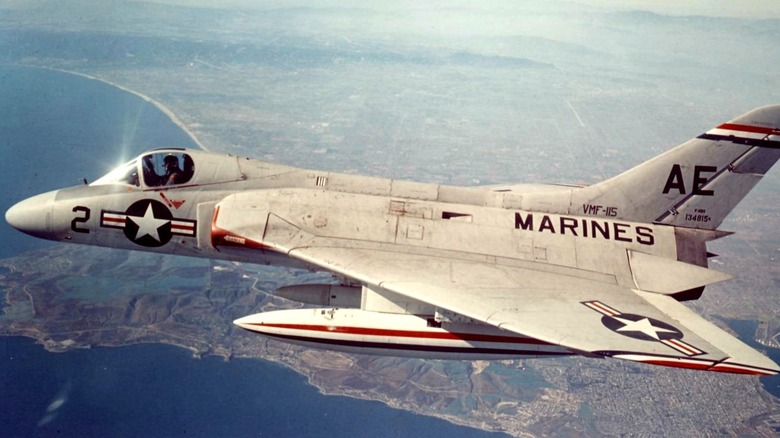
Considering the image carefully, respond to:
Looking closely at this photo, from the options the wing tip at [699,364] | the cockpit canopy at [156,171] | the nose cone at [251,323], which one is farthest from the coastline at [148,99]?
the wing tip at [699,364]

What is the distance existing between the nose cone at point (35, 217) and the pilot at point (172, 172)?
267 cm

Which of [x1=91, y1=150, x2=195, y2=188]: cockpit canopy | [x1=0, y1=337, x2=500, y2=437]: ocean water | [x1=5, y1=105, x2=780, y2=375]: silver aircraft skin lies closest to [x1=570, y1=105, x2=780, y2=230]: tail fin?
[x1=5, y1=105, x2=780, y2=375]: silver aircraft skin

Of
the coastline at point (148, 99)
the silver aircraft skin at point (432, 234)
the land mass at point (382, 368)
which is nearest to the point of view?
the silver aircraft skin at point (432, 234)

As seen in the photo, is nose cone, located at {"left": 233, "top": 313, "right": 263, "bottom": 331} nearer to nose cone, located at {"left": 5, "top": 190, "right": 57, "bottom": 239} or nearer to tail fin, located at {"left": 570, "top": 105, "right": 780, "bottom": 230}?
nose cone, located at {"left": 5, "top": 190, "right": 57, "bottom": 239}

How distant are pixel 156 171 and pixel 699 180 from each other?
41.8 feet

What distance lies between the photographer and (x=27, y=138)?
50.5 meters

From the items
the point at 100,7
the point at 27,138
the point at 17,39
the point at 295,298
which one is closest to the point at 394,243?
the point at 295,298

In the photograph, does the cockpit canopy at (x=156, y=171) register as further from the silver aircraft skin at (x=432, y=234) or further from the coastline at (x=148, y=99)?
the coastline at (x=148, y=99)

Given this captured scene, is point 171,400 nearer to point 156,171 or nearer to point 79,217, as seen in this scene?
point 79,217

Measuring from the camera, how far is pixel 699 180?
1107 cm

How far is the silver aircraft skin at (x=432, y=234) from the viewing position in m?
9.11

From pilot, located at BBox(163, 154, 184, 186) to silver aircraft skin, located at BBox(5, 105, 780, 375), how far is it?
3 cm

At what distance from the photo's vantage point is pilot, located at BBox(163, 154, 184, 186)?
10789 mm

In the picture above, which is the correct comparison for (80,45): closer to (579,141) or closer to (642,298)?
(579,141)
